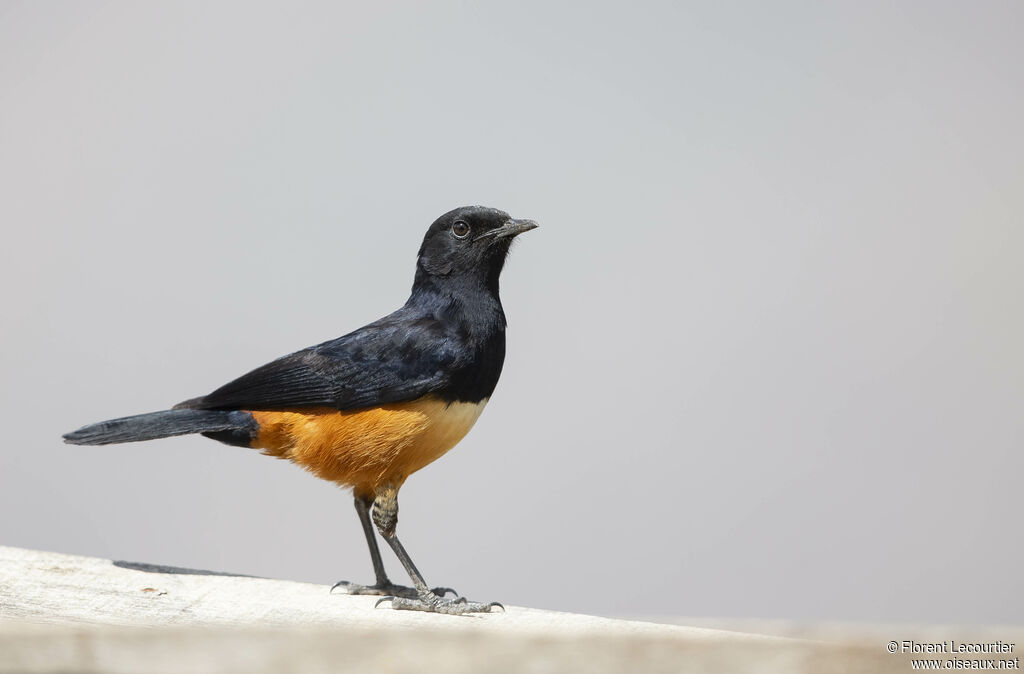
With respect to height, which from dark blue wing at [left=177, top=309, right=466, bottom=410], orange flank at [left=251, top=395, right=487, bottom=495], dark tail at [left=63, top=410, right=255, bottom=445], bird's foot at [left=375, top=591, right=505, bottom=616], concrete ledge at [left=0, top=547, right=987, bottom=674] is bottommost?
bird's foot at [left=375, top=591, right=505, bottom=616]

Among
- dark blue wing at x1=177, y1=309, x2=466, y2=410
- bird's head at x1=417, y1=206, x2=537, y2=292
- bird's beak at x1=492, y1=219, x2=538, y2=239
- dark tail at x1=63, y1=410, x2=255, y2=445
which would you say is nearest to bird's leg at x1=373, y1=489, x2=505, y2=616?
dark blue wing at x1=177, y1=309, x2=466, y2=410

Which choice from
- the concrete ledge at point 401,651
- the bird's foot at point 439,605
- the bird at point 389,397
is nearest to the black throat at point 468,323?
the bird at point 389,397

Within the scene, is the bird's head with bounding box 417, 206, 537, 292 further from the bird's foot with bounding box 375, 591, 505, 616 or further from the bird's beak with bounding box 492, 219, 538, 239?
the bird's foot with bounding box 375, 591, 505, 616

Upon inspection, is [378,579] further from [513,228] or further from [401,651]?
[401,651]

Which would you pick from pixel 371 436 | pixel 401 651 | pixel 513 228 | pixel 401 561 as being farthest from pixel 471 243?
pixel 401 651

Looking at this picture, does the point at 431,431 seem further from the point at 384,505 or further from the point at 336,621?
the point at 336,621

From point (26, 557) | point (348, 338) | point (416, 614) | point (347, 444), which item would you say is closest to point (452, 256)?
point (348, 338)

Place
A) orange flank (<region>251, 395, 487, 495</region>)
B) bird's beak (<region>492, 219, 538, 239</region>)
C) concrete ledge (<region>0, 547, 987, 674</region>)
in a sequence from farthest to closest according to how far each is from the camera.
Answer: bird's beak (<region>492, 219, 538, 239</region>) < orange flank (<region>251, 395, 487, 495</region>) < concrete ledge (<region>0, 547, 987, 674</region>)

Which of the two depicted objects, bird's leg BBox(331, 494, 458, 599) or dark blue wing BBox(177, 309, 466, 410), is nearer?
dark blue wing BBox(177, 309, 466, 410)

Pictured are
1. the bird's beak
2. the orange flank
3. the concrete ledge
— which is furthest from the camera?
the bird's beak
